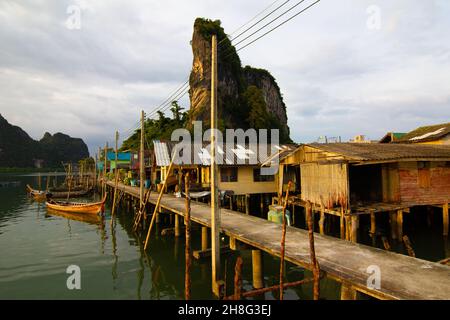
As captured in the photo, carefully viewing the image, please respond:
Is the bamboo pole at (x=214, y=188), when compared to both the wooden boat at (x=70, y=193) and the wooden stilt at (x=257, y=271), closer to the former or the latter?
the wooden stilt at (x=257, y=271)

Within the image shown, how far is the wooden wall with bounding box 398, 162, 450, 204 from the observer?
16.0 m

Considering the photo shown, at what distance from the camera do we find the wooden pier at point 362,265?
559 centimetres

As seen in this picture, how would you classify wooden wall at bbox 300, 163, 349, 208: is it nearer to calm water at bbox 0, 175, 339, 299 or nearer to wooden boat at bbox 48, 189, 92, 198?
calm water at bbox 0, 175, 339, 299

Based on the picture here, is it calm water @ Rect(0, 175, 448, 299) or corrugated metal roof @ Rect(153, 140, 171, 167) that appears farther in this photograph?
corrugated metal roof @ Rect(153, 140, 171, 167)

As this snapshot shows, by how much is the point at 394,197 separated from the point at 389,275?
11653 millimetres

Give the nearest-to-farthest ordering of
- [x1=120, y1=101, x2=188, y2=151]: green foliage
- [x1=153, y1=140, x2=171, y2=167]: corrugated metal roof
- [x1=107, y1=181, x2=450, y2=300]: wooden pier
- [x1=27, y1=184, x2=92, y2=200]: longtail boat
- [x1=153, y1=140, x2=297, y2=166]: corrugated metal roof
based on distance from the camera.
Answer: [x1=107, y1=181, x2=450, y2=300]: wooden pier
[x1=153, y1=140, x2=297, y2=166]: corrugated metal roof
[x1=153, y1=140, x2=171, y2=167]: corrugated metal roof
[x1=27, y1=184, x2=92, y2=200]: longtail boat
[x1=120, y1=101, x2=188, y2=151]: green foliage

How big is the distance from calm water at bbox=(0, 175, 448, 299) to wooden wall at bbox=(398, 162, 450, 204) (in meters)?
2.34

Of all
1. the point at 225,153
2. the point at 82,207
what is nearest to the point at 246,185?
the point at 225,153

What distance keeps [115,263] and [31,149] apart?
512 feet

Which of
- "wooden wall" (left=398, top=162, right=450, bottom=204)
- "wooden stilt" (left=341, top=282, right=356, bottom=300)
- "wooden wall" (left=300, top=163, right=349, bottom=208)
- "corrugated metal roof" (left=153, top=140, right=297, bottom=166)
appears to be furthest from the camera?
"corrugated metal roof" (left=153, top=140, right=297, bottom=166)

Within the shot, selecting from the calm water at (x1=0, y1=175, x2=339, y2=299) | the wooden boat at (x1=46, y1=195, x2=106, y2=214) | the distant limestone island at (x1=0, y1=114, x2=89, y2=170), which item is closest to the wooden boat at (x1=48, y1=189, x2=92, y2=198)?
the wooden boat at (x1=46, y1=195, x2=106, y2=214)
